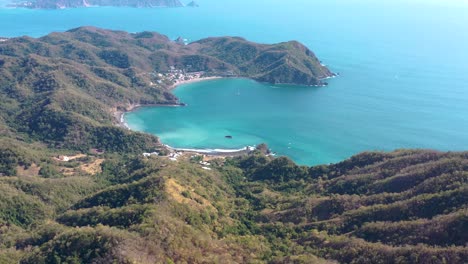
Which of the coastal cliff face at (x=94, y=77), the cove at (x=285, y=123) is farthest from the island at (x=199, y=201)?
the cove at (x=285, y=123)

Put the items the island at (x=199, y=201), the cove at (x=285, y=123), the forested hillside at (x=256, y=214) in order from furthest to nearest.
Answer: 1. the cove at (x=285, y=123)
2. the island at (x=199, y=201)
3. the forested hillside at (x=256, y=214)

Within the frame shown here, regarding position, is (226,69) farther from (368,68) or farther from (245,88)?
(368,68)

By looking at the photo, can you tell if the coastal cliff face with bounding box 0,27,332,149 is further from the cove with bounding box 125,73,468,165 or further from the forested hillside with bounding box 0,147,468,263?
the forested hillside with bounding box 0,147,468,263

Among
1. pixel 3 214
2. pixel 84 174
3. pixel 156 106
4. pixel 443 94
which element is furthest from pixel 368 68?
pixel 3 214

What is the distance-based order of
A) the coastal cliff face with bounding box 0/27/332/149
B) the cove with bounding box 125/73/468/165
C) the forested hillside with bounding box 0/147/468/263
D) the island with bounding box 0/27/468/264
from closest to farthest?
the forested hillside with bounding box 0/147/468/263 → the island with bounding box 0/27/468/264 → the coastal cliff face with bounding box 0/27/332/149 → the cove with bounding box 125/73/468/165

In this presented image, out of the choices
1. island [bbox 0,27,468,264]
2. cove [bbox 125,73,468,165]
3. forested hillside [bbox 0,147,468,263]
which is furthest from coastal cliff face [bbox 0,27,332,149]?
forested hillside [bbox 0,147,468,263]

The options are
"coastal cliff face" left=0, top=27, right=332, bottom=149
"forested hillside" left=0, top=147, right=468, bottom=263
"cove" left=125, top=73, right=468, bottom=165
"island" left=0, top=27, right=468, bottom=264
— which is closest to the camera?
"forested hillside" left=0, top=147, right=468, bottom=263

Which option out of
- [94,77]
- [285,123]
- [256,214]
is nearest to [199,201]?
[256,214]

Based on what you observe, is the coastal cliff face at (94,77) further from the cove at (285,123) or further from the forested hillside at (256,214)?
the forested hillside at (256,214)

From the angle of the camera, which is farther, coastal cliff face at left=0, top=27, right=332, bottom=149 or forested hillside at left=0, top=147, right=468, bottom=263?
coastal cliff face at left=0, top=27, right=332, bottom=149

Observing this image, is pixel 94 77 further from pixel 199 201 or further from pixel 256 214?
pixel 256 214

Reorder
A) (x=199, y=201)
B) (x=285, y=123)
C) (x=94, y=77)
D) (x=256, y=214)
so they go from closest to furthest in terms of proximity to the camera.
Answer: (x=199, y=201) → (x=256, y=214) → (x=285, y=123) → (x=94, y=77)
